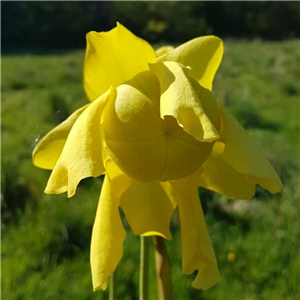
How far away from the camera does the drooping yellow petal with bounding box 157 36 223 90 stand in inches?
16.8

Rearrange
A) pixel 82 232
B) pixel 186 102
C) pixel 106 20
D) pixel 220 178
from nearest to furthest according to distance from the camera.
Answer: pixel 186 102, pixel 220 178, pixel 82 232, pixel 106 20

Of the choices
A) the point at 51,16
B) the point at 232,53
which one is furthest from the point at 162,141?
the point at 232,53

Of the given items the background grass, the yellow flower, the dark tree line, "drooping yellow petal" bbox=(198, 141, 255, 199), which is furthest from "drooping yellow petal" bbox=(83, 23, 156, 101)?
the dark tree line

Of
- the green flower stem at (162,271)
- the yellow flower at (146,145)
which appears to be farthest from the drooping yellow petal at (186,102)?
the green flower stem at (162,271)

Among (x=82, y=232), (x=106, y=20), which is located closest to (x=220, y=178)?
(x=82, y=232)

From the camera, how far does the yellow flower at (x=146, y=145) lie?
1.17ft

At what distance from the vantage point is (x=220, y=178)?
45cm

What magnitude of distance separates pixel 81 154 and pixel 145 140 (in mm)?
51

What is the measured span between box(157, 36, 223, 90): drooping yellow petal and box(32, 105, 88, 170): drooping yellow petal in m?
0.10

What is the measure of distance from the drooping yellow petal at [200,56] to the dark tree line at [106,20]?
1690 millimetres

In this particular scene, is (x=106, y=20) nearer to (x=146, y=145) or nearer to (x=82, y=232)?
(x=82, y=232)

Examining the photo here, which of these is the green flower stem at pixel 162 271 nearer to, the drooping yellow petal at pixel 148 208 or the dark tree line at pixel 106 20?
the drooping yellow petal at pixel 148 208

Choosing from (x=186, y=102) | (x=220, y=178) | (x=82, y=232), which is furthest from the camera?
(x=82, y=232)

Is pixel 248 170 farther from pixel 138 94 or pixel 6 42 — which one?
pixel 6 42
